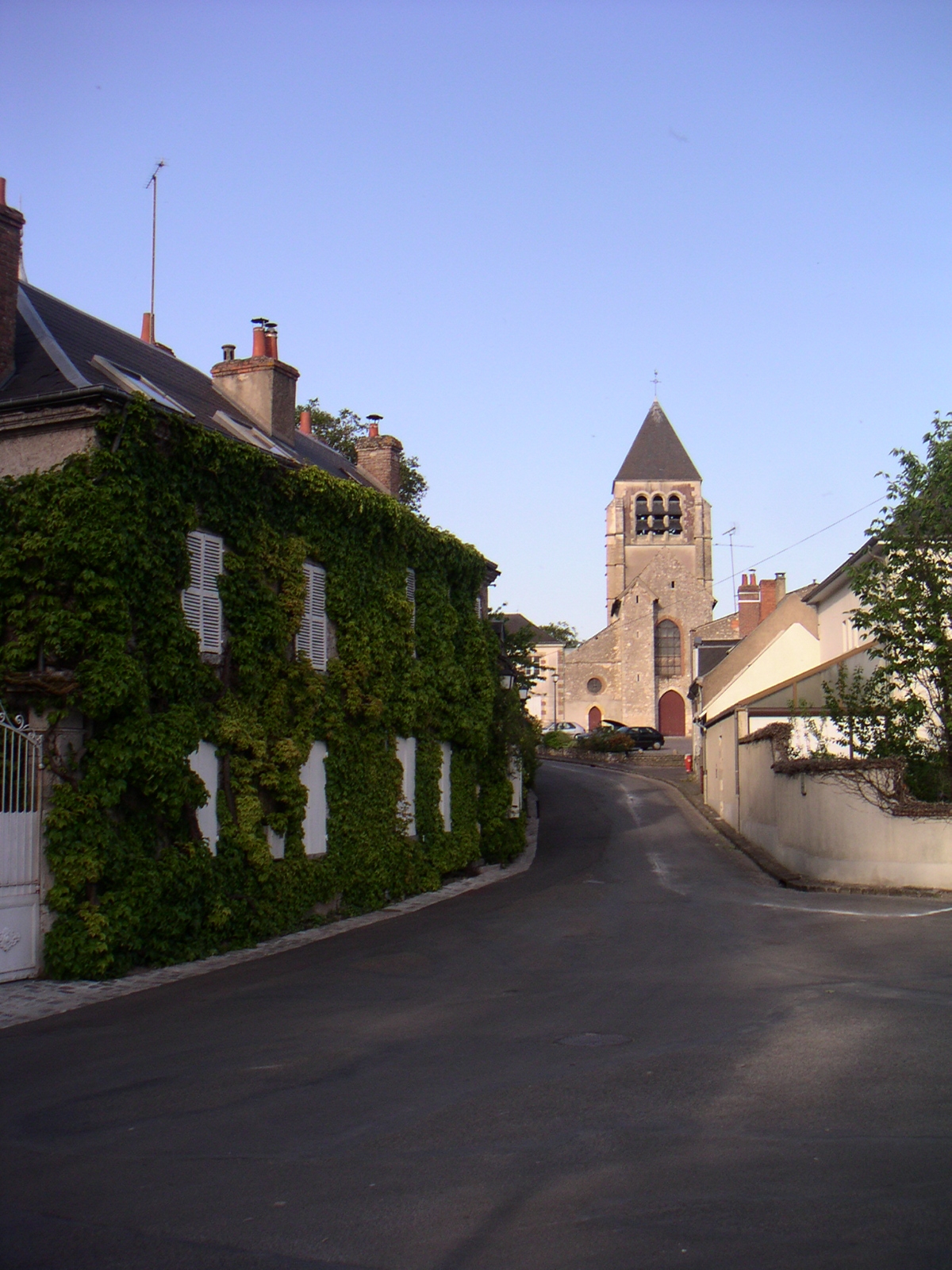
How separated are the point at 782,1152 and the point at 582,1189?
102cm

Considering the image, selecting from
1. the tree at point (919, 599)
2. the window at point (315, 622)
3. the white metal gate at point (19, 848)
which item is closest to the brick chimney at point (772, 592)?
the tree at point (919, 599)

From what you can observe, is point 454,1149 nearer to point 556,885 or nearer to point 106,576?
point 106,576

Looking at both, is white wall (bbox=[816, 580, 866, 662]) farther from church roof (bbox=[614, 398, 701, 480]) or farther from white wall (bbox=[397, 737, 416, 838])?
church roof (bbox=[614, 398, 701, 480])

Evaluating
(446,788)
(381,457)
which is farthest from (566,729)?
(446,788)

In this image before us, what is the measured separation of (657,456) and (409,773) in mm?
72648

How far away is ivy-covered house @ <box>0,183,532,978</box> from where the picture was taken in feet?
39.3

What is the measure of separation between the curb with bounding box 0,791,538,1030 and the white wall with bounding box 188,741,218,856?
1.39 m

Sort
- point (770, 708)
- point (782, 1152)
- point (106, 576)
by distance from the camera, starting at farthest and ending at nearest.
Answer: point (770, 708) < point (106, 576) < point (782, 1152)

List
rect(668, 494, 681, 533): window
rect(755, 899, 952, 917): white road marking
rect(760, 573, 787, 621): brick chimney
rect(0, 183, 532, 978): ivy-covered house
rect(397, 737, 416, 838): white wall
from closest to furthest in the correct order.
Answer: rect(0, 183, 532, 978): ivy-covered house
rect(755, 899, 952, 917): white road marking
rect(397, 737, 416, 838): white wall
rect(760, 573, 787, 621): brick chimney
rect(668, 494, 681, 533): window

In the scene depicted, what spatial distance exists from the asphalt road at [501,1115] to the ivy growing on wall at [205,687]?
5.44 feet

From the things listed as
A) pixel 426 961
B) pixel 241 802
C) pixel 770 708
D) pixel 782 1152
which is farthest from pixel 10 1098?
pixel 770 708

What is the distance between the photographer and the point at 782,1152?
5316 millimetres

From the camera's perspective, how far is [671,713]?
7950cm

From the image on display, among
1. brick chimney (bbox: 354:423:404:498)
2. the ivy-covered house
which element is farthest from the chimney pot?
the ivy-covered house
